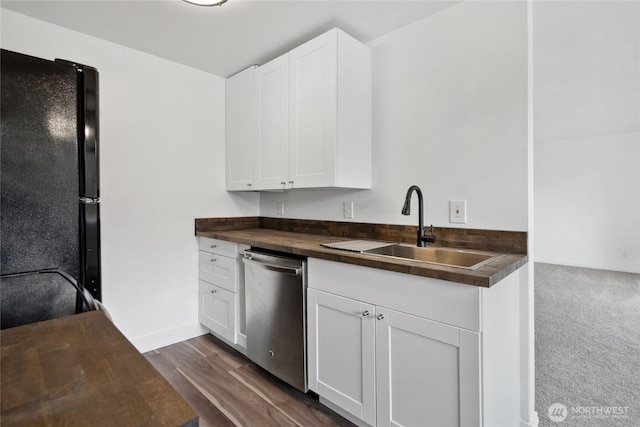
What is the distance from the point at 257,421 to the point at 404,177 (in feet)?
5.28

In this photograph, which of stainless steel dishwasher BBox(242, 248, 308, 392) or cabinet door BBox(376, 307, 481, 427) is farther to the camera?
stainless steel dishwasher BBox(242, 248, 308, 392)

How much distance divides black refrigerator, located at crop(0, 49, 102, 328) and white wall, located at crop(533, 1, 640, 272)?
2.59m

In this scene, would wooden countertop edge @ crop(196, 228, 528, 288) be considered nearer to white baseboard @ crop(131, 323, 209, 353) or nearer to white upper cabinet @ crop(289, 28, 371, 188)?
white upper cabinet @ crop(289, 28, 371, 188)

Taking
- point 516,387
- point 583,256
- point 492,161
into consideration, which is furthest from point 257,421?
point 583,256

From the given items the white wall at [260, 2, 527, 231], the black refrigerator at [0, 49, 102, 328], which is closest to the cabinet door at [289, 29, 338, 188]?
the white wall at [260, 2, 527, 231]

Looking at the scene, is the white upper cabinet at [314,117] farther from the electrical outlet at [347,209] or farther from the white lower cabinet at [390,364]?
the white lower cabinet at [390,364]

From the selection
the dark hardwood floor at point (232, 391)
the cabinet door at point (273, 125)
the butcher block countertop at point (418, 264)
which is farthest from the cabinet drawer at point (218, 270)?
the cabinet door at point (273, 125)

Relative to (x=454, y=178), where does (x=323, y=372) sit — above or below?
below

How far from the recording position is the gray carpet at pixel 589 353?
68.9 inches

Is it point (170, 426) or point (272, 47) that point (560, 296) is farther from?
point (170, 426)

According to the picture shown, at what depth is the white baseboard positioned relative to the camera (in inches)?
94.9

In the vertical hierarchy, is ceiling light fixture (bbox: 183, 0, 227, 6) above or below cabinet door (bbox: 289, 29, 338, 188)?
above

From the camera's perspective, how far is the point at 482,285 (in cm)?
112

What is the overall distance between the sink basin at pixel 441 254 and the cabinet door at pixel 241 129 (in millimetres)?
1287
